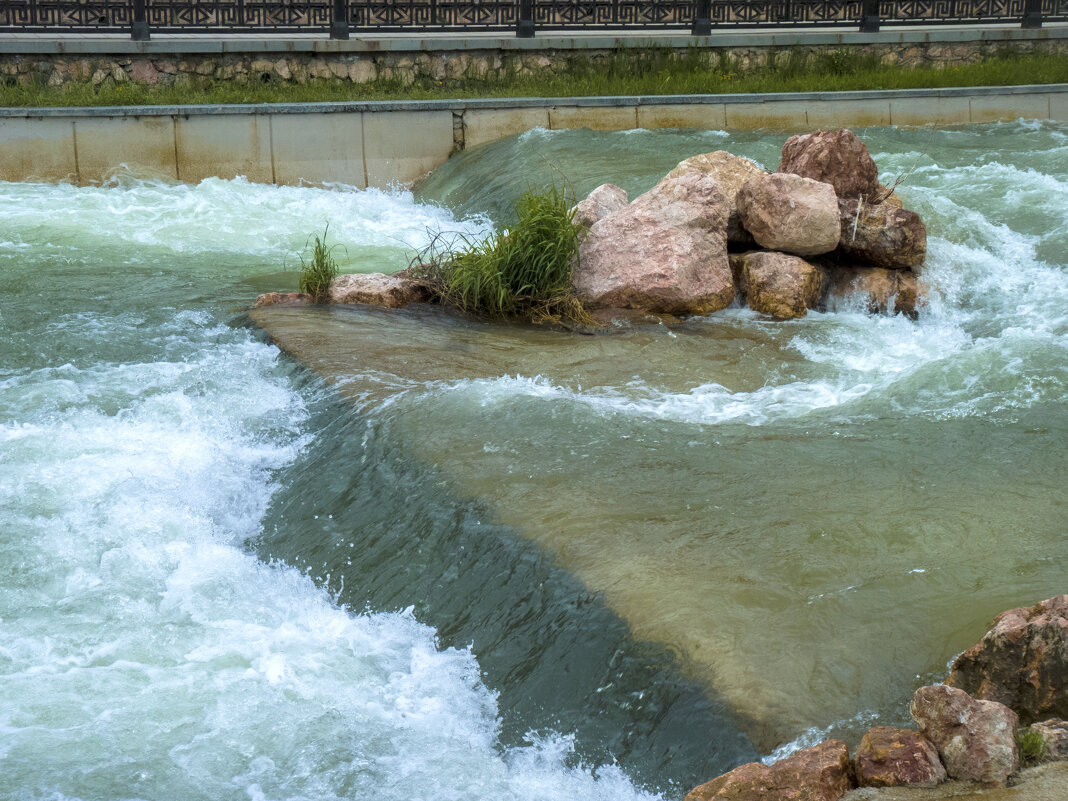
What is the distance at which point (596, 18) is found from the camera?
13312 mm

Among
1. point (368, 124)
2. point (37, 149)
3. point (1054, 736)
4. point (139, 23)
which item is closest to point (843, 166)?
point (1054, 736)

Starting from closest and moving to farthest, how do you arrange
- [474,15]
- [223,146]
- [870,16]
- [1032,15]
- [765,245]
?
[765,245] → [223,146] → [474,15] → [870,16] → [1032,15]

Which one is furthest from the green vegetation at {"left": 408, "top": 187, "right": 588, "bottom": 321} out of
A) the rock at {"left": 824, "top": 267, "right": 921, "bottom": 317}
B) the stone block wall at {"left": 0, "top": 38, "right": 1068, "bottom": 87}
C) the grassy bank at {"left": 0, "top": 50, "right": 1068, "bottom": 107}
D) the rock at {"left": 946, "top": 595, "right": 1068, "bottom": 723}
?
the stone block wall at {"left": 0, "top": 38, "right": 1068, "bottom": 87}

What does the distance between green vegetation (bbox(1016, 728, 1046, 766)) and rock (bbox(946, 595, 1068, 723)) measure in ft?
0.62

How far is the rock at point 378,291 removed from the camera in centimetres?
718

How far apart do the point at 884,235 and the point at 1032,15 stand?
8357mm

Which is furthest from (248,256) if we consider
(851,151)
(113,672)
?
(113,672)

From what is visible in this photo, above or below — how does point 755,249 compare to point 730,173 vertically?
below

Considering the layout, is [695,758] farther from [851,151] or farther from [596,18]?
[596,18]

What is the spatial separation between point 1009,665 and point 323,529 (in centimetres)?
265

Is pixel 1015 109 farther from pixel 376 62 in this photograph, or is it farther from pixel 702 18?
pixel 376 62

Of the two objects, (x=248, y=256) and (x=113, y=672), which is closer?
(x=113, y=672)

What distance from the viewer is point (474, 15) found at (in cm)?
1311

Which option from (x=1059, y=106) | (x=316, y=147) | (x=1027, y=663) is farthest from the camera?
(x=1059, y=106)
